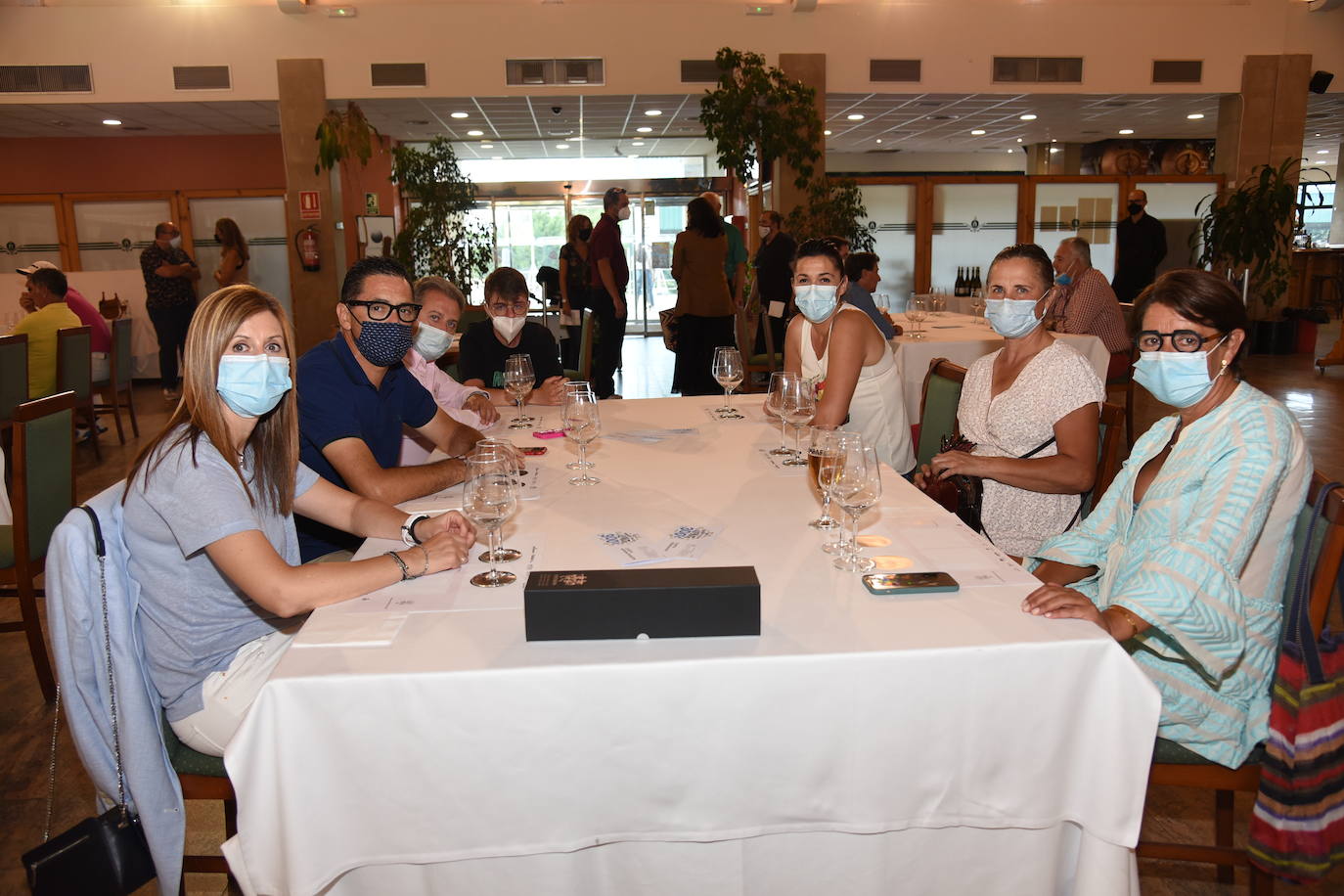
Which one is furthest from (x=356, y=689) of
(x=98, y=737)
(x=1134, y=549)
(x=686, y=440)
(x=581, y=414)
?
(x=686, y=440)

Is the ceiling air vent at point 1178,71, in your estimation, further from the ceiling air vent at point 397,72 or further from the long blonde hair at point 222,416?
the long blonde hair at point 222,416

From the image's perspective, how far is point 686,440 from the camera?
3.16 m

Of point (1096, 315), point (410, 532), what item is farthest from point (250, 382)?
point (1096, 315)

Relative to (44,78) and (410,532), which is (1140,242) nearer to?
(410,532)

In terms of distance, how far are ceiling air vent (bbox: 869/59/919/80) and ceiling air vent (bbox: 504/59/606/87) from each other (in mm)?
2840

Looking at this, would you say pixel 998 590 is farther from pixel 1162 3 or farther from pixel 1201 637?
pixel 1162 3

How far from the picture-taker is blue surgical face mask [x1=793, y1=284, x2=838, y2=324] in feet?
11.6

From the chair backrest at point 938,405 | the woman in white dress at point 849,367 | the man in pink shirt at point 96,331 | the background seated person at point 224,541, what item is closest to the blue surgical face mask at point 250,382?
the background seated person at point 224,541

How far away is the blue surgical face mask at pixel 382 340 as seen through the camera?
2721 millimetres

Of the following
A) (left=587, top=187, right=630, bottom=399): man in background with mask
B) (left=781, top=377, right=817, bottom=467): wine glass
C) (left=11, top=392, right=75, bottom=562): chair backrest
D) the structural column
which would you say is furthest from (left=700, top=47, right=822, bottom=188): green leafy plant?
(left=11, top=392, right=75, bottom=562): chair backrest

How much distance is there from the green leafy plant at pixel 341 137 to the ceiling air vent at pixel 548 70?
153 cm

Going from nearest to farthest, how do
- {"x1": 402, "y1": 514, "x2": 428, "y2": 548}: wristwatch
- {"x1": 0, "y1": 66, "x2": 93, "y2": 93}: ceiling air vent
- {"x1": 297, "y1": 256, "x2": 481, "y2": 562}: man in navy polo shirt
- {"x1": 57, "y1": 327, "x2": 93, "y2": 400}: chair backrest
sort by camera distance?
{"x1": 402, "y1": 514, "x2": 428, "y2": 548}: wristwatch
{"x1": 297, "y1": 256, "x2": 481, "y2": 562}: man in navy polo shirt
{"x1": 57, "y1": 327, "x2": 93, "y2": 400}: chair backrest
{"x1": 0, "y1": 66, "x2": 93, "y2": 93}: ceiling air vent

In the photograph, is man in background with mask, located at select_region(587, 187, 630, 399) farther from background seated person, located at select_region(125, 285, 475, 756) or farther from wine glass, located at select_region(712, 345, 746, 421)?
background seated person, located at select_region(125, 285, 475, 756)

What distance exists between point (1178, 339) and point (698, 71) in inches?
349
